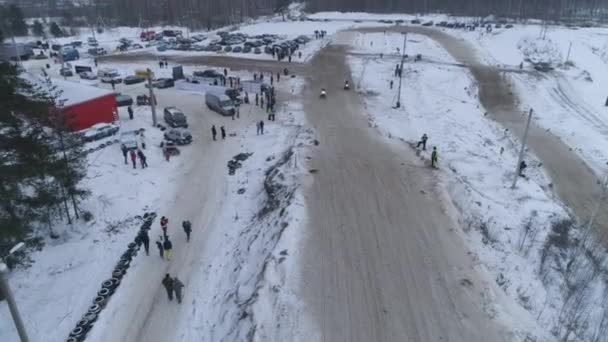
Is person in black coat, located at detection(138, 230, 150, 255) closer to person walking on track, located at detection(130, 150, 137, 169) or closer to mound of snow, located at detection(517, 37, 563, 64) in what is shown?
person walking on track, located at detection(130, 150, 137, 169)

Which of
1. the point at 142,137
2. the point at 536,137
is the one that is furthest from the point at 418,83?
the point at 142,137

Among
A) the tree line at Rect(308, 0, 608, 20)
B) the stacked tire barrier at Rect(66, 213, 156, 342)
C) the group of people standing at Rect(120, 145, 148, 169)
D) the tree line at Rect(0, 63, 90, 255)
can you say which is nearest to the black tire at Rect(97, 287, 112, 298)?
the stacked tire barrier at Rect(66, 213, 156, 342)

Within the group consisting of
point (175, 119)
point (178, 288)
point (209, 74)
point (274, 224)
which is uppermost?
point (209, 74)

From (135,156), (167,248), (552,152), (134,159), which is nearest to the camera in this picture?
(167,248)

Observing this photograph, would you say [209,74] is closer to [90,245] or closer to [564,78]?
[90,245]

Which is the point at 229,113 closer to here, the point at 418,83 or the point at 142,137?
the point at 142,137

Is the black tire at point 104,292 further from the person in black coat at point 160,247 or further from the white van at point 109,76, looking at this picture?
the white van at point 109,76

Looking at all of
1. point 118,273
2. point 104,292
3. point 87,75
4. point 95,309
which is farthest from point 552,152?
point 87,75
